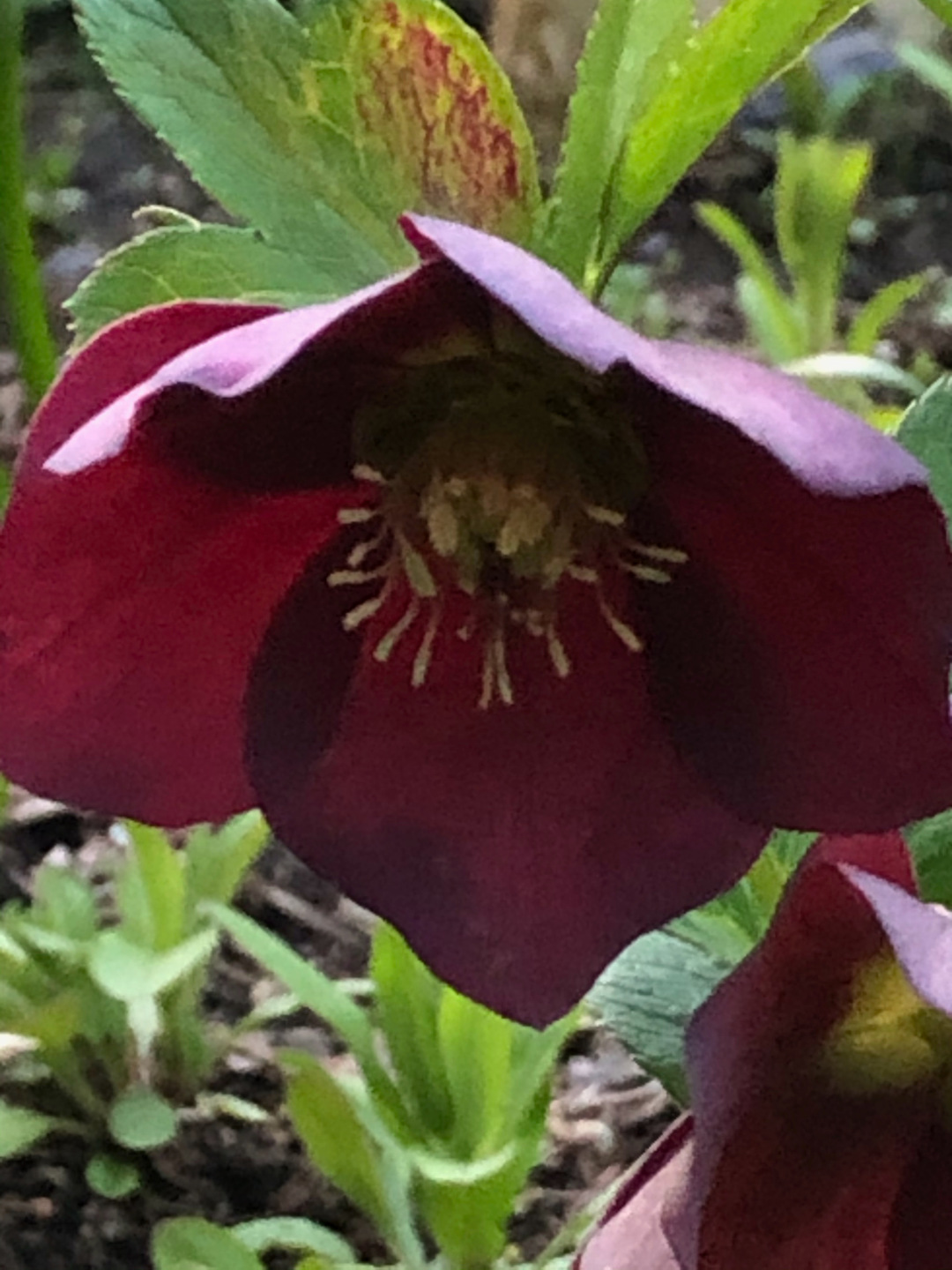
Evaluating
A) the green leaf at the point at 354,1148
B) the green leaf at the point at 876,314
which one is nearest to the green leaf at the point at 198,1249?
the green leaf at the point at 354,1148

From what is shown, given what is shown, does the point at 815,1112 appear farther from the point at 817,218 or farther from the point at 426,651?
the point at 817,218

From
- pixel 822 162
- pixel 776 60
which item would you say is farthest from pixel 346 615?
pixel 822 162

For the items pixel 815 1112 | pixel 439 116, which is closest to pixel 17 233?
pixel 439 116

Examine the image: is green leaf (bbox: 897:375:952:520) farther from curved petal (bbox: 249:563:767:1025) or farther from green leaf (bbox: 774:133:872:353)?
green leaf (bbox: 774:133:872:353)

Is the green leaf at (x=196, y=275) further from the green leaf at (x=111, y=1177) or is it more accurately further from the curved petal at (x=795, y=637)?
the green leaf at (x=111, y=1177)

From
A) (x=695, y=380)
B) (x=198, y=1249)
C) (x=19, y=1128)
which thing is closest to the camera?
(x=695, y=380)

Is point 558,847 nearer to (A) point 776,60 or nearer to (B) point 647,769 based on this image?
(B) point 647,769
